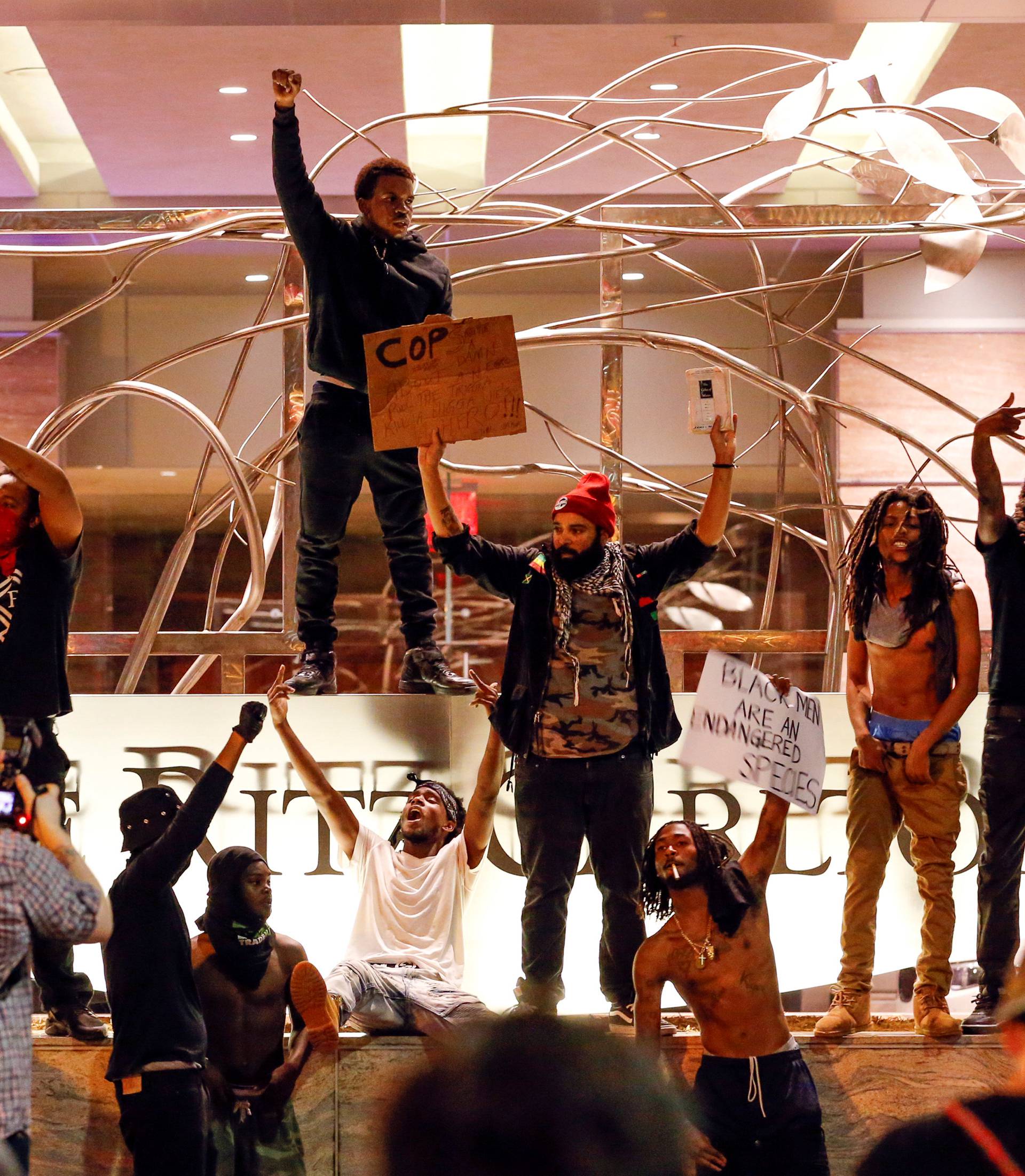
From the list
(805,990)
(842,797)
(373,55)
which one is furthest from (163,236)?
(805,990)

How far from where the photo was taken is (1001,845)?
3.94m

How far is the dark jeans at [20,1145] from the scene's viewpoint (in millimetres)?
2711

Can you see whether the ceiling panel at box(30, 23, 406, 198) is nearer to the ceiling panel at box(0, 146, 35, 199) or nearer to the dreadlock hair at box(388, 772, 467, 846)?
the ceiling panel at box(0, 146, 35, 199)

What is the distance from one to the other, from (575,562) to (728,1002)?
3.84 ft

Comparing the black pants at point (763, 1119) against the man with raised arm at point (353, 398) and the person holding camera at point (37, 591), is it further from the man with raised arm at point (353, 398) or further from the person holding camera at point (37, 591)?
the person holding camera at point (37, 591)

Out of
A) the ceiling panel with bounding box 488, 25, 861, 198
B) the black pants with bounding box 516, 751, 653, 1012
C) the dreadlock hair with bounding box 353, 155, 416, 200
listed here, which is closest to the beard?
the black pants with bounding box 516, 751, 653, 1012

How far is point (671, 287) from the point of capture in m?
8.55

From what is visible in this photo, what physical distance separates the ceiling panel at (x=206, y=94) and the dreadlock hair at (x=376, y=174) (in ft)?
5.32

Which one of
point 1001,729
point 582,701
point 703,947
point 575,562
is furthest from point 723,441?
point 703,947

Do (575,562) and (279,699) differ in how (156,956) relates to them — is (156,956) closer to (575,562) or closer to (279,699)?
(279,699)

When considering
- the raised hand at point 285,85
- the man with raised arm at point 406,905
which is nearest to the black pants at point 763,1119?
the man with raised arm at point 406,905

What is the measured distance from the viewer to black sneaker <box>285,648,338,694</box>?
14.0 ft

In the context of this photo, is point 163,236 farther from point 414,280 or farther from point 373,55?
point 373,55

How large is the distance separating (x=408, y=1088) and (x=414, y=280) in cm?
328
